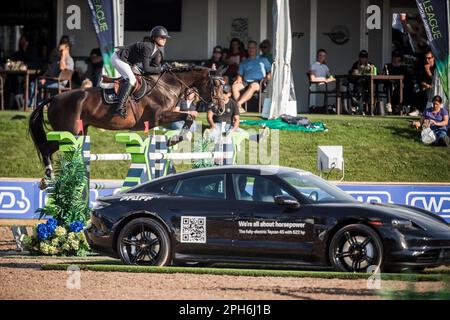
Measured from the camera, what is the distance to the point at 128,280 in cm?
1138

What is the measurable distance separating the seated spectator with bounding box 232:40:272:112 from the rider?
412cm

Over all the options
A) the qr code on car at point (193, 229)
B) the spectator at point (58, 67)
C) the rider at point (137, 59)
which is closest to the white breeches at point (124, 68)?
the rider at point (137, 59)

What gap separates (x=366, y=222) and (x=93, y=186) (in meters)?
5.64

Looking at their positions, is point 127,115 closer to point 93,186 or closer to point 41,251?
point 93,186

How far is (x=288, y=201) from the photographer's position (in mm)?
12117

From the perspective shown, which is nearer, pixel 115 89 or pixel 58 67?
pixel 115 89

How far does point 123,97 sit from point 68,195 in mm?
5321

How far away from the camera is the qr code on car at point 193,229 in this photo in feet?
40.7

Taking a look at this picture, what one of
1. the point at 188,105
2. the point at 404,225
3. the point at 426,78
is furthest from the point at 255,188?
the point at 426,78

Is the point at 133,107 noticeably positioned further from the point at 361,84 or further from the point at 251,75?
the point at 361,84

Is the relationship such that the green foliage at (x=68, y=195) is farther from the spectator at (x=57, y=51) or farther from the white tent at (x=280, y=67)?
the spectator at (x=57, y=51)

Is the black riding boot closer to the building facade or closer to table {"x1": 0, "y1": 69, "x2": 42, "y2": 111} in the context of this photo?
table {"x1": 0, "y1": 69, "x2": 42, "y2": 111}

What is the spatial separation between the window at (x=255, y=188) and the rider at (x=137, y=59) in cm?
727
